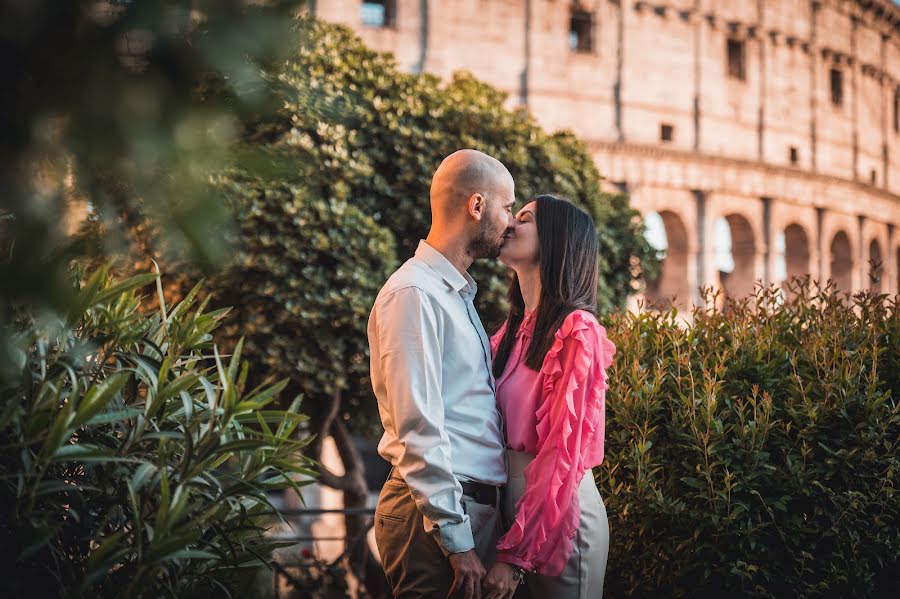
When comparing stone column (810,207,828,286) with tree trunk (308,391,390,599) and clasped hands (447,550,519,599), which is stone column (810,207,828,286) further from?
clasped hands (447,550,519,599)

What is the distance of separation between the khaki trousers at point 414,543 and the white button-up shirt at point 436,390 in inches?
4.0

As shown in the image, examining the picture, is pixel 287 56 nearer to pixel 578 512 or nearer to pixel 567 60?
pixel 578 512

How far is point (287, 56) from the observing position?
813 millimetres

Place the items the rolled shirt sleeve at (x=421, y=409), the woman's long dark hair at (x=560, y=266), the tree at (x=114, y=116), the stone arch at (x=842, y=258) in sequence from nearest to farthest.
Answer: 1. the tree at (x=114, y=116)
2. the rolled shirt sleeve at (x=421, y=409)
3. the woman's long dark hair at (x=560, y=266)
4. the stone arch at (x=842, y=258)

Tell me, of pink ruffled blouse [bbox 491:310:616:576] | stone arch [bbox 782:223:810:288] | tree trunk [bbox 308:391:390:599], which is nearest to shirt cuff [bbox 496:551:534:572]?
pink ruffled blouse [bbox 491:310:616:576]

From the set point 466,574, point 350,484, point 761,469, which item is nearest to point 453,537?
point 466,574

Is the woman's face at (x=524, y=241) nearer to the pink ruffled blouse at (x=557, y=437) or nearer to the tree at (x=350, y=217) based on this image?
the pink ruffled blouse at (x=557, y=437)

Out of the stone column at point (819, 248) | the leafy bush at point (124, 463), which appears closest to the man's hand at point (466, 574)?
the leafy bush at point (124, 463)

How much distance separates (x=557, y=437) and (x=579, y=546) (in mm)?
368

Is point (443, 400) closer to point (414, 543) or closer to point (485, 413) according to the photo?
point (485, 413)

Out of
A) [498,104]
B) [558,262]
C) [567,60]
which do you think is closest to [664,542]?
[558,262]

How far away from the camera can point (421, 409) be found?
231cm

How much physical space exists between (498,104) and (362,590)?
5550 mm

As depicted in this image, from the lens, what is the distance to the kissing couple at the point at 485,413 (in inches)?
92.4
